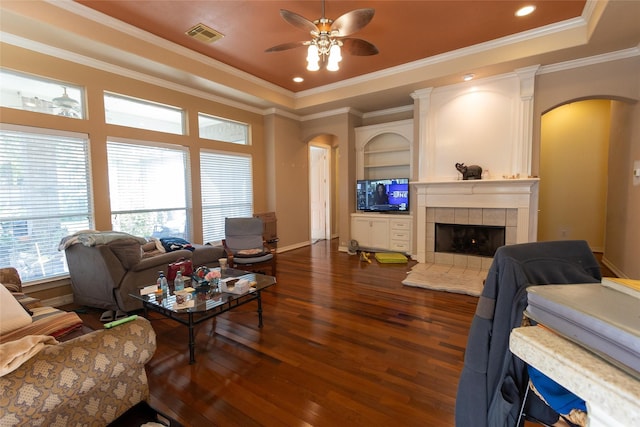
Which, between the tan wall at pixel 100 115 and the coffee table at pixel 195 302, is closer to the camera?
the coffee table at pixel 195 302

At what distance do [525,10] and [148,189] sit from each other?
532 cm

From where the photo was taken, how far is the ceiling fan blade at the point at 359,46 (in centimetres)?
306

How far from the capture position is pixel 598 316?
0.42m

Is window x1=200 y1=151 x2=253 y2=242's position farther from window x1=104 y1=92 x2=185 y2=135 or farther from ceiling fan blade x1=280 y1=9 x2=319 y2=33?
ceiling fan blade x1=280 y1=9 x2=319 y2=33

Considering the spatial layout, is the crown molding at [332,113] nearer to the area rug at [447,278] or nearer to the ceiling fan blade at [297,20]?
the ceiling fan blade at [297,20]

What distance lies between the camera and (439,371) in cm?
214

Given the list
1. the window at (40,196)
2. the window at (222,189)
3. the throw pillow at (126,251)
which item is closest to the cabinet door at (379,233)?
the window at (222,189)

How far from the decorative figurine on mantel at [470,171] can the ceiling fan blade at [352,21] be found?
288 centimetres

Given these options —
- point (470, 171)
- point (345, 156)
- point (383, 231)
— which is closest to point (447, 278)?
point (470, 171)

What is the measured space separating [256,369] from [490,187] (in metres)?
4.17

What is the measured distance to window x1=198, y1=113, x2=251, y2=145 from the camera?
16.9 feet

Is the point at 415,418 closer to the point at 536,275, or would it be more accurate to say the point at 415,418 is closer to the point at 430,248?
the point at 536,275

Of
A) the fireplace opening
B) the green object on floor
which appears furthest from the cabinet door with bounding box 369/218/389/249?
the fireplace opening

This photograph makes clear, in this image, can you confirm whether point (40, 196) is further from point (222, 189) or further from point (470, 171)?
point (470, 171)
